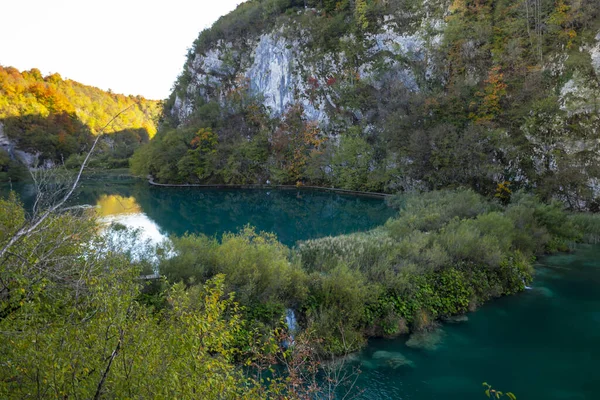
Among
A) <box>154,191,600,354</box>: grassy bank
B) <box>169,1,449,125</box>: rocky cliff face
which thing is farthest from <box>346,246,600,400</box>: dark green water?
<box>169,1,449,125</box>: rocky cliff face

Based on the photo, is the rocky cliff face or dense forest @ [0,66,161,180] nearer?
the rocky cliff face

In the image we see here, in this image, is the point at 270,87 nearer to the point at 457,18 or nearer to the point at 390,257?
the point at 457,18

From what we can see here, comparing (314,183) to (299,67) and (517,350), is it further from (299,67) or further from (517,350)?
(517,350)

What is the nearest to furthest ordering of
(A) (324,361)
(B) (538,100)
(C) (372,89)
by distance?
(A) (324,361) < (B) (538,100) < (C) (372,89)

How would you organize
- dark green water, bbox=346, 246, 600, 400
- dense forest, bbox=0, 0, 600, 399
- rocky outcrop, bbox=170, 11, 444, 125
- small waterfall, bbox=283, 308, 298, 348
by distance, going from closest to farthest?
1. dense forest, bbox=0, 0, 600, 399
2. dark green water, bbox=346, 246, 600, 400
3. small waterfall, bbox=283, 308, 298, 348
4. rocky outcrop, bbox=170, 11, 444, 125

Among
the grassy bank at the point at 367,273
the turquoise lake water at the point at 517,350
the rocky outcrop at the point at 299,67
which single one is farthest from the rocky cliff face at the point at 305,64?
the turquoise lake water at the point at 517,350

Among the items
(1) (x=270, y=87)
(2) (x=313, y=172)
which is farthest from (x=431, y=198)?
(1) (x=270, y=87)

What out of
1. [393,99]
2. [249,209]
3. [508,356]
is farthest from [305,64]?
[508,356]

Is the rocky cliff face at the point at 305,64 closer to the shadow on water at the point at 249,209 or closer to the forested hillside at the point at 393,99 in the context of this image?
the forested hillside at the point at 393,99

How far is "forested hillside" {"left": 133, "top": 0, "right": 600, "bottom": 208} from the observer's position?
85.2ft

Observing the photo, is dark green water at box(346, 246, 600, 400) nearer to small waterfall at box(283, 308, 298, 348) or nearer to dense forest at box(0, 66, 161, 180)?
small waterfall at box(283, 308, 298, 348)

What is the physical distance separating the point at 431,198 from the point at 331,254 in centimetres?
1130

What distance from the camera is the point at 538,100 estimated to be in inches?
1056

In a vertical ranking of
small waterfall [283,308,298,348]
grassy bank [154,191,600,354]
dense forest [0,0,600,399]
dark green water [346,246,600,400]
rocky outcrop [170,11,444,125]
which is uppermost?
rocky outcrop [170,11,444,125]
